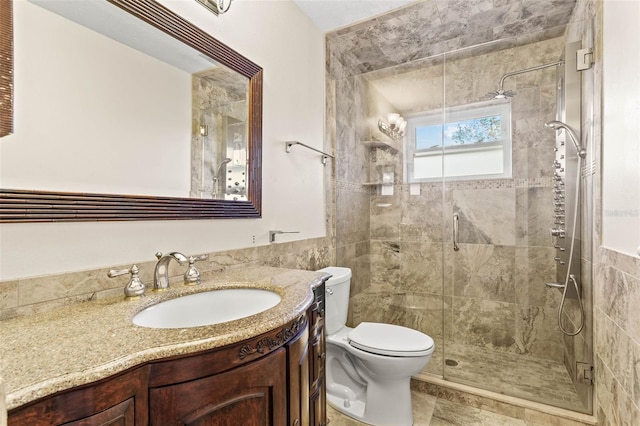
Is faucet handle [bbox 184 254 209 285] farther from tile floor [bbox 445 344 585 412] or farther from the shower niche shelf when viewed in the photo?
the shower niche shelf

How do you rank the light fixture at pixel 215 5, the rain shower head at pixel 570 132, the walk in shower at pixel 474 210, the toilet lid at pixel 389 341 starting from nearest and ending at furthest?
the light fixture at pixel 215 5, the toilet lid at pixel 389 341, the rain shower head at pixel 570 132, the walk in shower at pixel 474 210

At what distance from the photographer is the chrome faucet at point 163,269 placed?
41.1 inches

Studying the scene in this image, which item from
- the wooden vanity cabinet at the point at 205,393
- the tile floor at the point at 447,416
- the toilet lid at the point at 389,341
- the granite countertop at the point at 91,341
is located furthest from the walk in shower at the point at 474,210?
the granite countertop at the point at 91,341

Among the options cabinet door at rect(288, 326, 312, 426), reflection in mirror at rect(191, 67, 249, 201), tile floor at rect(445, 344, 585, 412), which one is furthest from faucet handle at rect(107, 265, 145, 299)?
tile floor at rect(445, 344, 585, 412)

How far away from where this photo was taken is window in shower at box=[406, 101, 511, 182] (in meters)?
2.39

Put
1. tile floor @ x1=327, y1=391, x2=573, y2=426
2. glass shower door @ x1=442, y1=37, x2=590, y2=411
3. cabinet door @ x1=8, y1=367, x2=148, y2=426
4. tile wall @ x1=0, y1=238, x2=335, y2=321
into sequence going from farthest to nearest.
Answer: glass shower door @ x1=442, y1=37, x2=590, y2=411 → tile floor @ x1=327, y1=391, x2=573, y2=426 → tile wall @ x1=0, y1=238, x2=335, y2=321 → cabinet door @ x1=8, y1=367, x2=148, y2=426

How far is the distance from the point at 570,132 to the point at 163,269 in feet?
7.97

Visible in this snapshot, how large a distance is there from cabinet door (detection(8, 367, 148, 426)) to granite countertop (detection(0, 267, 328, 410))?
0.02 m

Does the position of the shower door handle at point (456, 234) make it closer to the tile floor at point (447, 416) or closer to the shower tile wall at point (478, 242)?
the shower tile wall at point (478, 242)

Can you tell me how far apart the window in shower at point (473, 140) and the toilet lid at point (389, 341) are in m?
1.36

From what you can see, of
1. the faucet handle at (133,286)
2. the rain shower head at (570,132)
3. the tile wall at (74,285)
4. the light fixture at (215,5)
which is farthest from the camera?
the rain shower head at (570,132)

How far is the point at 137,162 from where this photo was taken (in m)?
1.09

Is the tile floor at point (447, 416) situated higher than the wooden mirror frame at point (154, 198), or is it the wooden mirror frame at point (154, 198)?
the wooden mirror frame at point (154, 198)

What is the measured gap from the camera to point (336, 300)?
6.20ft
